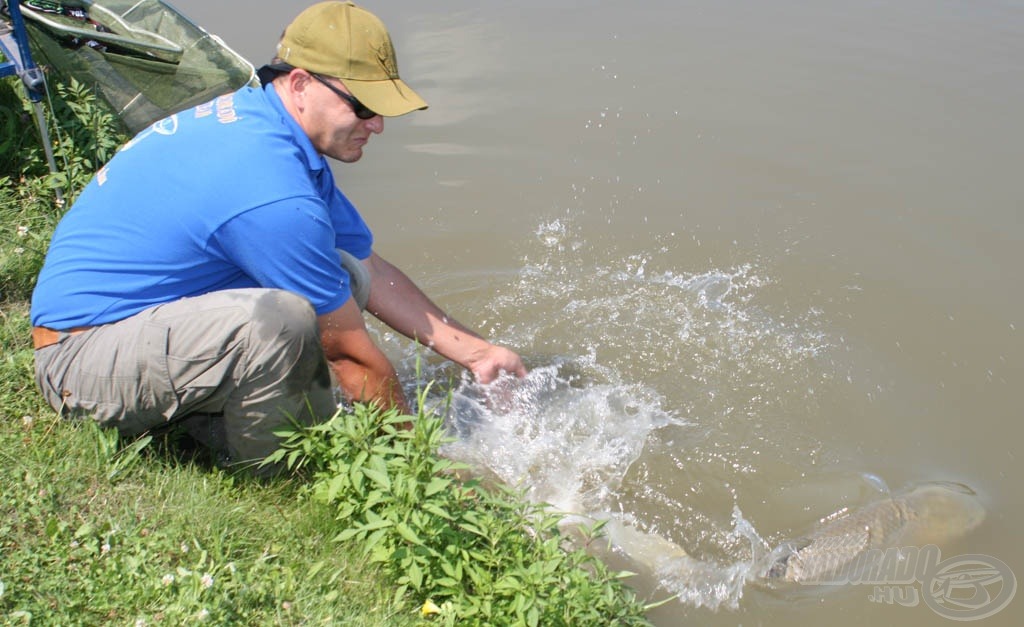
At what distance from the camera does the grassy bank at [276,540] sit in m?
2.34

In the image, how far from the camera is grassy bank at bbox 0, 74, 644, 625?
234 cm

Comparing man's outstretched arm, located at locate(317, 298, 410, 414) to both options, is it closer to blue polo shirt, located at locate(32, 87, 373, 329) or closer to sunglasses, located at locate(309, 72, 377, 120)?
blue polo shirt, located at locate(32, 87, 373, 329)

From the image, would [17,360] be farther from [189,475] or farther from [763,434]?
[763,434]

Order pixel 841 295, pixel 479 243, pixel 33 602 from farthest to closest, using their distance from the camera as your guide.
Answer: pixel 479 243 → pixel 841 295 → pixel 33 602

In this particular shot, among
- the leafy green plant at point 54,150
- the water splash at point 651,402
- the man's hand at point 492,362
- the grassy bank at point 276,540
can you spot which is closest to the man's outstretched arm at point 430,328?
the man's hand at point 492,362

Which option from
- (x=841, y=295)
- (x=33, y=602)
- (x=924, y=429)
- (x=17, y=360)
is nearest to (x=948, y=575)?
(x=924, y=429)

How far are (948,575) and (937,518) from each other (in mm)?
231

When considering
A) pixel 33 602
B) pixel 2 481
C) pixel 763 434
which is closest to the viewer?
pixel 33 602

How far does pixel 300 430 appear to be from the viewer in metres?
2.82

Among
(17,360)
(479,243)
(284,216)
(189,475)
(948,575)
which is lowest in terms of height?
(948,575)

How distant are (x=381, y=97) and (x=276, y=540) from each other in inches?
54.3

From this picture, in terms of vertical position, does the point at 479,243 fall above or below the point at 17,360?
below

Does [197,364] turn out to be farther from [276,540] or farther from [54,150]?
[54,150]

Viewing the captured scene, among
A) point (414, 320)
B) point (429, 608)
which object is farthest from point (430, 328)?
point (429, 608)
